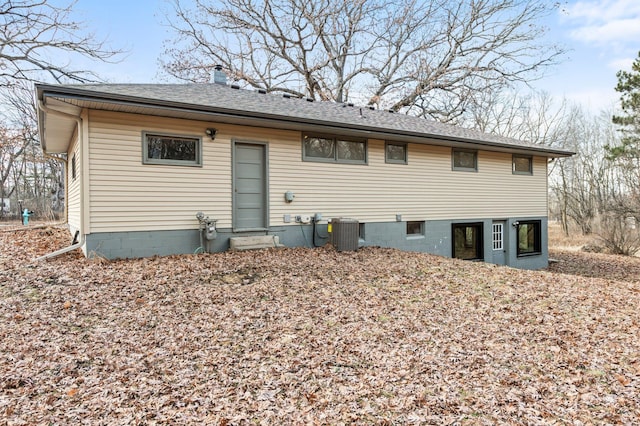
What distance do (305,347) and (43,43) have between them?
19.1 metres

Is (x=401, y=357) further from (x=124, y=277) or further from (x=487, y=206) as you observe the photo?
(x=487, y=206)

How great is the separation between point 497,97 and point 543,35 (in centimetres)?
604

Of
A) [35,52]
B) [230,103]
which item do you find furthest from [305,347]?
[35,52]

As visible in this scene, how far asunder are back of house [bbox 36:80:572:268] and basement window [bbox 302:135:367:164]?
0.03 metres

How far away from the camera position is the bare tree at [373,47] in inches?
664

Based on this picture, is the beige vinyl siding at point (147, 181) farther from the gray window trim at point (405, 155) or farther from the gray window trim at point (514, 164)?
the gray window trim at point (514, 164)

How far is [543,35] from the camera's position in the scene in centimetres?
1675

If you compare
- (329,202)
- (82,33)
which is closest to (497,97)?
(329,202)

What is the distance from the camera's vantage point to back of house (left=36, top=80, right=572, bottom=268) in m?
6.18

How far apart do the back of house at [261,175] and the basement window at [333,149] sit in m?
0.03

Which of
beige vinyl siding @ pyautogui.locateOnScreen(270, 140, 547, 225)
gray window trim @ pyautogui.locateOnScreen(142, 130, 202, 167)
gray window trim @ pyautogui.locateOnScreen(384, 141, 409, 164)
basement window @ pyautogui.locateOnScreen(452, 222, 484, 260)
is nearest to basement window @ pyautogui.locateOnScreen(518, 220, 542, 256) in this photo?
beige vinyl siding @ pyautogui.locateOnScreen(270, 140, 547, 225)

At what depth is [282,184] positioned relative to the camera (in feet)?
25.7

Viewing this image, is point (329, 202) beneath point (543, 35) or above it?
beneath

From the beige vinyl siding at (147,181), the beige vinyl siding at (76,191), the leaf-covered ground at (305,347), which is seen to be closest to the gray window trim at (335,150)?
the beige vinyl siding at (147,181)
